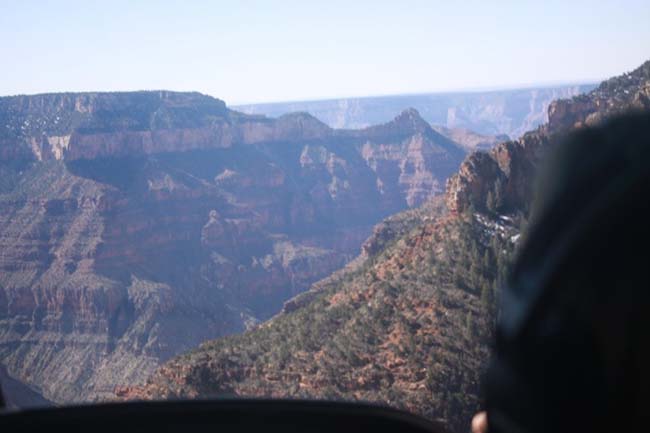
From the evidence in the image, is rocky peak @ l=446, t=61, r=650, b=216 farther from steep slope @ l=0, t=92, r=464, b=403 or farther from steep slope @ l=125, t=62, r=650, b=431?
steep slope @ l=0, t=92, r=464, b=403

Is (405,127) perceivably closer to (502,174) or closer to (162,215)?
(162,215)

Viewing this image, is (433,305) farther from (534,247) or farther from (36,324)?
(36,324)

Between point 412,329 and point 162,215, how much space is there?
60.5 metres

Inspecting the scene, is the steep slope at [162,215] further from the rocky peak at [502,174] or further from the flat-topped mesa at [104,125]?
the rocky peak at [502,174]

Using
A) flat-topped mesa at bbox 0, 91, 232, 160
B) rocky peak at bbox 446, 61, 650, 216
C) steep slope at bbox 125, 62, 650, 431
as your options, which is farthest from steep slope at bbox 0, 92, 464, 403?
rocky peak at bbox 446, 61, 650, 216

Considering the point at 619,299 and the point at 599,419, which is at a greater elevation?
the point at 619,299

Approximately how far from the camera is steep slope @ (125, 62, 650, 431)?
1667 centimetres

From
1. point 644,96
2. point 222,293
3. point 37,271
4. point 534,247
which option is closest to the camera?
point 534,247

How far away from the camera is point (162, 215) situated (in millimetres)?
76250

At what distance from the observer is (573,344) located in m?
1.04

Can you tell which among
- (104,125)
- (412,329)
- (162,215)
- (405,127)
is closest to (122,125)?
(104,125)

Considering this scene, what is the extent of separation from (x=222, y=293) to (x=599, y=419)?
228 ft

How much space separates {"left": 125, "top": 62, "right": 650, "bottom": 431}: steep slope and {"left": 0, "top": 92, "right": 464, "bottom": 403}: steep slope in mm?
23788

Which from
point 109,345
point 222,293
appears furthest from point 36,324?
point 222,293
